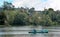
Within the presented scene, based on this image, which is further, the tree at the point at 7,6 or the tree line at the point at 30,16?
the tree at the point at 7,6

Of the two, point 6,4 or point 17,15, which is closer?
point 17,15

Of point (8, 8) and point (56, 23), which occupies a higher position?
point (8, 8)

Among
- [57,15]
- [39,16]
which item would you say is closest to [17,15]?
[39,16]

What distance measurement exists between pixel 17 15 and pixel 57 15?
7099 mm

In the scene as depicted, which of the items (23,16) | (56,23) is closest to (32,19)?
(23,16)

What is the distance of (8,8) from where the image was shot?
41.0 meters

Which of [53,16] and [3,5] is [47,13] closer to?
[53,16]

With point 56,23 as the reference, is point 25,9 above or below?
above

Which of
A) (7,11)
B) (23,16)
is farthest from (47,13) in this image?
(7,11)

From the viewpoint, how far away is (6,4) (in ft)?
136

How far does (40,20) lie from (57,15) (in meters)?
3.41

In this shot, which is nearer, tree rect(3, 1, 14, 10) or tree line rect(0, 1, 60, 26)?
tree line rect(0, 1, 60, 26)

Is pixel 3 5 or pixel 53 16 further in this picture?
pixel 3 5

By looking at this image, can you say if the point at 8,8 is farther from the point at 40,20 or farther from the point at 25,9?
the point at 40,20
